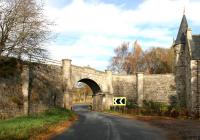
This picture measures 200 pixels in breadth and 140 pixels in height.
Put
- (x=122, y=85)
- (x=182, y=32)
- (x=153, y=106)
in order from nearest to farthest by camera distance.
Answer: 1. (x=153, y=106)
2. (x=182, y=32)
3. (x=122, y=85)

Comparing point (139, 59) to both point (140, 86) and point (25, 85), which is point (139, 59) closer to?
point (140, 86)

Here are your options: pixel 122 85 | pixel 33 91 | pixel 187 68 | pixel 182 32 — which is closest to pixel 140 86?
pixel 122 85

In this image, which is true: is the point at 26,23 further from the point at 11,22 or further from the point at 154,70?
the point at 154,70

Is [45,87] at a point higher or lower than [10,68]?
lower

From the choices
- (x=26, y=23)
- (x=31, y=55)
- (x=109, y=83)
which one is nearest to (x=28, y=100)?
(x=31, y=55)

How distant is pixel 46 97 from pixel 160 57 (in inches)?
1726

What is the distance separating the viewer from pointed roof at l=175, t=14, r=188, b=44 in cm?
4100

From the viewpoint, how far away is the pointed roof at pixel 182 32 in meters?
41.0

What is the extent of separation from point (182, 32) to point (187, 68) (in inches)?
222

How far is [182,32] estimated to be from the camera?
41.8m

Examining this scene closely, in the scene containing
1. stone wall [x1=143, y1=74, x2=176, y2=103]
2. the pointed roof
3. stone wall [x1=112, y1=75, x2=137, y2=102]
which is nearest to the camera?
the pointed roof

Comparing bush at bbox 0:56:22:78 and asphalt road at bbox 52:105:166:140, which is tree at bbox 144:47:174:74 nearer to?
bush at bbox 0:56:22:78

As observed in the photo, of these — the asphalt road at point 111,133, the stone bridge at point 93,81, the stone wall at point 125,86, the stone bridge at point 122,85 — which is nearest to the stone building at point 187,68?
the stone bridge at point 122,85

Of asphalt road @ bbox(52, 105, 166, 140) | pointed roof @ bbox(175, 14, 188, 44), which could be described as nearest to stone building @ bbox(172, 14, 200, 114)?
pointed roof @ bbox(175, 14, 188, 44)
